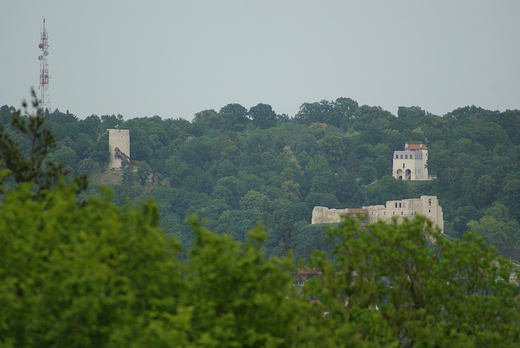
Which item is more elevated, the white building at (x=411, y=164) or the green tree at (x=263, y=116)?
the green tree at (x=263, y=116)

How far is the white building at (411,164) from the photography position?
343 feet

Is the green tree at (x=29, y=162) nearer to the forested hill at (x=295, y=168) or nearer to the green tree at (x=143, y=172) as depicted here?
the forested hill at (x=295, y=168)

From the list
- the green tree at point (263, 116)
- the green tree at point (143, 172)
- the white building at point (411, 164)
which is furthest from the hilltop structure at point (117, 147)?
the green tree at point (263, 116)

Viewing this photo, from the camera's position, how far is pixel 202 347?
481 inches

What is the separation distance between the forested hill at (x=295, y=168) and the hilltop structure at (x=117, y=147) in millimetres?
858

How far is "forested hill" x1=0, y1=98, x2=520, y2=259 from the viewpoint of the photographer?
9231 centimetres

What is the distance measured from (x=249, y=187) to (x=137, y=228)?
9166cm

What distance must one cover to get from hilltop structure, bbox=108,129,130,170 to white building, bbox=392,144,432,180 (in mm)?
32729

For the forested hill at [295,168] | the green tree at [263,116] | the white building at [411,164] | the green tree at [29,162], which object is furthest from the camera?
the green tree at [263,116]

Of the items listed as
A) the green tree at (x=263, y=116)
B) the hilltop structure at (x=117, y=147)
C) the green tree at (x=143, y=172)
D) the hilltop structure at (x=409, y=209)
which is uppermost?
the green tree at (x=263, y=116)

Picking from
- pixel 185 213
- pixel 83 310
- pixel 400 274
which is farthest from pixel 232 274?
pixel 185 213

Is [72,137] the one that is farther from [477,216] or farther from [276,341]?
[276,341]

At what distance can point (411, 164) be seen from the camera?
4131 inches

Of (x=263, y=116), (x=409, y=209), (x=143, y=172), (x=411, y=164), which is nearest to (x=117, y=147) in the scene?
(x=143, y=172)
